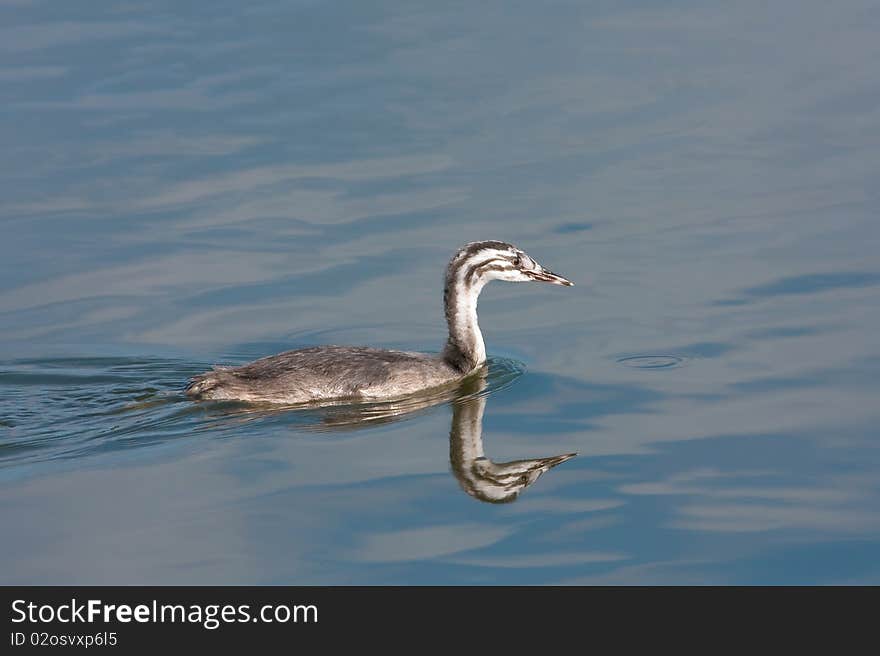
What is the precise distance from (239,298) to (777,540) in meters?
7.21

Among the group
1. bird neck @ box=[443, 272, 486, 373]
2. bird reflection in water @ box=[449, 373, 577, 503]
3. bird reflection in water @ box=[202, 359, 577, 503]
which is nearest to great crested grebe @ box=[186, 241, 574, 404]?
bird neck @ box=[443, 272, 486, 373]

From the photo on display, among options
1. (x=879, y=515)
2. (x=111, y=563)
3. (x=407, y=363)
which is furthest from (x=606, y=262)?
(x=111, y=563)

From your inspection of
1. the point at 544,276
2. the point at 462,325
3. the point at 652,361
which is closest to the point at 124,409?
the point at 462,325

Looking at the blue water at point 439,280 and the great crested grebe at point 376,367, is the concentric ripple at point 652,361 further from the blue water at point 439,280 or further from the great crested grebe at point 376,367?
the great crested grebe at point 376,367

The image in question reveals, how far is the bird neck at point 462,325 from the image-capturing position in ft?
45.9

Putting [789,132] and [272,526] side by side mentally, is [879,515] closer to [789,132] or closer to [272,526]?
[272,526]

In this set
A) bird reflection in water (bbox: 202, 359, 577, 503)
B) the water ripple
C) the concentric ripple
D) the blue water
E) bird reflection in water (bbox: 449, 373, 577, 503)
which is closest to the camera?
the blue water

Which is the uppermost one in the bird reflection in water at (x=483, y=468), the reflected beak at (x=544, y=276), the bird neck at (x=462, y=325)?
the reflected beak at (x=544, y=276)

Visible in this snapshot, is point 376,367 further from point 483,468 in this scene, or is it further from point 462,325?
point 483,468

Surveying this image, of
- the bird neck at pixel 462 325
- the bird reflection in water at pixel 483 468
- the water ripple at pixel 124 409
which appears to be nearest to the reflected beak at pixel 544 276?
the bird neck at pixel 462 325

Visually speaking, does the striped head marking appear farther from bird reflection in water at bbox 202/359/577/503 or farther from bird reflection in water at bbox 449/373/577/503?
bird reflection in water at bbox 449/373/577/503

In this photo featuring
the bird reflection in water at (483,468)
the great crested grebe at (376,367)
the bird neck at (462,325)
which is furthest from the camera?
the bird neck at (462,325)

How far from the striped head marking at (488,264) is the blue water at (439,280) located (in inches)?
27.8

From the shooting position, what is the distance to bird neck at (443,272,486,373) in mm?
13984
